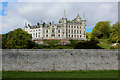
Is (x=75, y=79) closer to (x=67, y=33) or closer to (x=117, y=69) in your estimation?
(x=117, y=69)

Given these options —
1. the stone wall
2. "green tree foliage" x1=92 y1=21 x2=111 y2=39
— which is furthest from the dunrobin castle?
the stone wall

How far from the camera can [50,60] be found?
17.1m

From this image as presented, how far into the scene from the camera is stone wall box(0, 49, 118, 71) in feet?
55.8

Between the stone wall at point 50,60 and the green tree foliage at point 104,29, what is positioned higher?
the green tree foliage at point 104,29

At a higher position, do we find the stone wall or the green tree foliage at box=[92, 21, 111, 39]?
the green tree foliage at box=[92, 21, 111, 39]

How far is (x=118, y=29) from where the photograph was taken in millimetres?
47688

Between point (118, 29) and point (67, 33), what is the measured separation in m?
31.4

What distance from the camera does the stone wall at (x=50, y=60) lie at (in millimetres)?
17016

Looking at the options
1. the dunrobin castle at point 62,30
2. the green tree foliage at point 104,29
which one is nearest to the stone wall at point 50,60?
the green tree foliage at point 104,29

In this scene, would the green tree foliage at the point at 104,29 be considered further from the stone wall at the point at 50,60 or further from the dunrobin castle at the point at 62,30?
the stone wall at the point at 50,60

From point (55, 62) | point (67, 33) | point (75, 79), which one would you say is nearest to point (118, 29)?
point (67, 33)

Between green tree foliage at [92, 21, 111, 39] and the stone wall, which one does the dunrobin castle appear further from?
the stone wall

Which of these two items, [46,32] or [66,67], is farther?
[46,32]

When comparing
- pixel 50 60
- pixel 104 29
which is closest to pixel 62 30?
pixel 104 29
